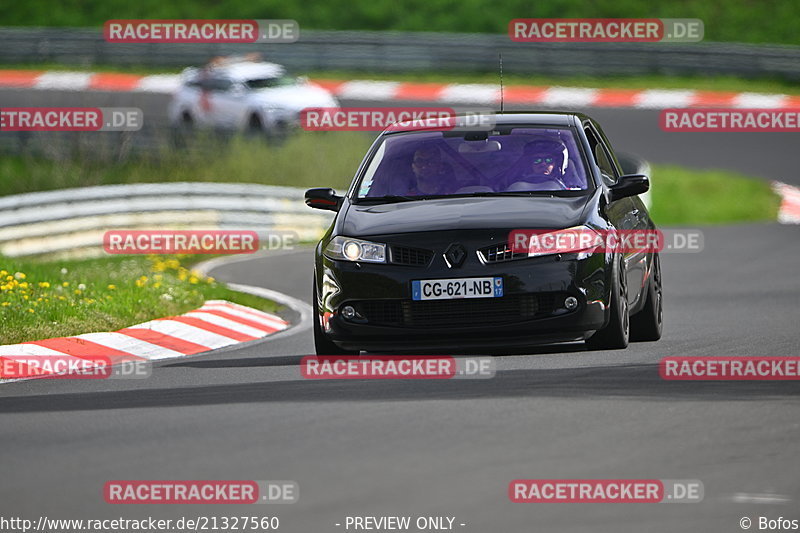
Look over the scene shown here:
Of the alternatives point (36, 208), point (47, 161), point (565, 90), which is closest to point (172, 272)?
point (36, 208)

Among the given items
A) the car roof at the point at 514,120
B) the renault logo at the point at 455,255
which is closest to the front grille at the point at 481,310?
the renault logo at the point at 455,255

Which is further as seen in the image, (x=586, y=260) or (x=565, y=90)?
(x=565, y=90)

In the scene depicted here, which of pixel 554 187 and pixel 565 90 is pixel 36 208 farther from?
pixel 565 90

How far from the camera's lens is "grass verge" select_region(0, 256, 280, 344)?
13453 mm

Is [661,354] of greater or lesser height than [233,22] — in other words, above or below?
below

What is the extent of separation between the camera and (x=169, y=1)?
48.4 m

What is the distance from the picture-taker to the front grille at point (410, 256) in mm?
10617

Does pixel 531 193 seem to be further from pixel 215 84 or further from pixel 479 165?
pixel 215 84

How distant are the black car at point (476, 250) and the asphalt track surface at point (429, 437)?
357 millimetres

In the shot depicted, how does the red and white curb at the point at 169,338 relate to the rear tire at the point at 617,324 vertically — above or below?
below

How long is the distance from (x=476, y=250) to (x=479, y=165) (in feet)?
4.24

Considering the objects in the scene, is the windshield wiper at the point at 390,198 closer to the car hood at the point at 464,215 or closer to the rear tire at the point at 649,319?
the car hood at the point at 464,215

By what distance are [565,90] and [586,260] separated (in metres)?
26.7

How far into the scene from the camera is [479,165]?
461 inches
